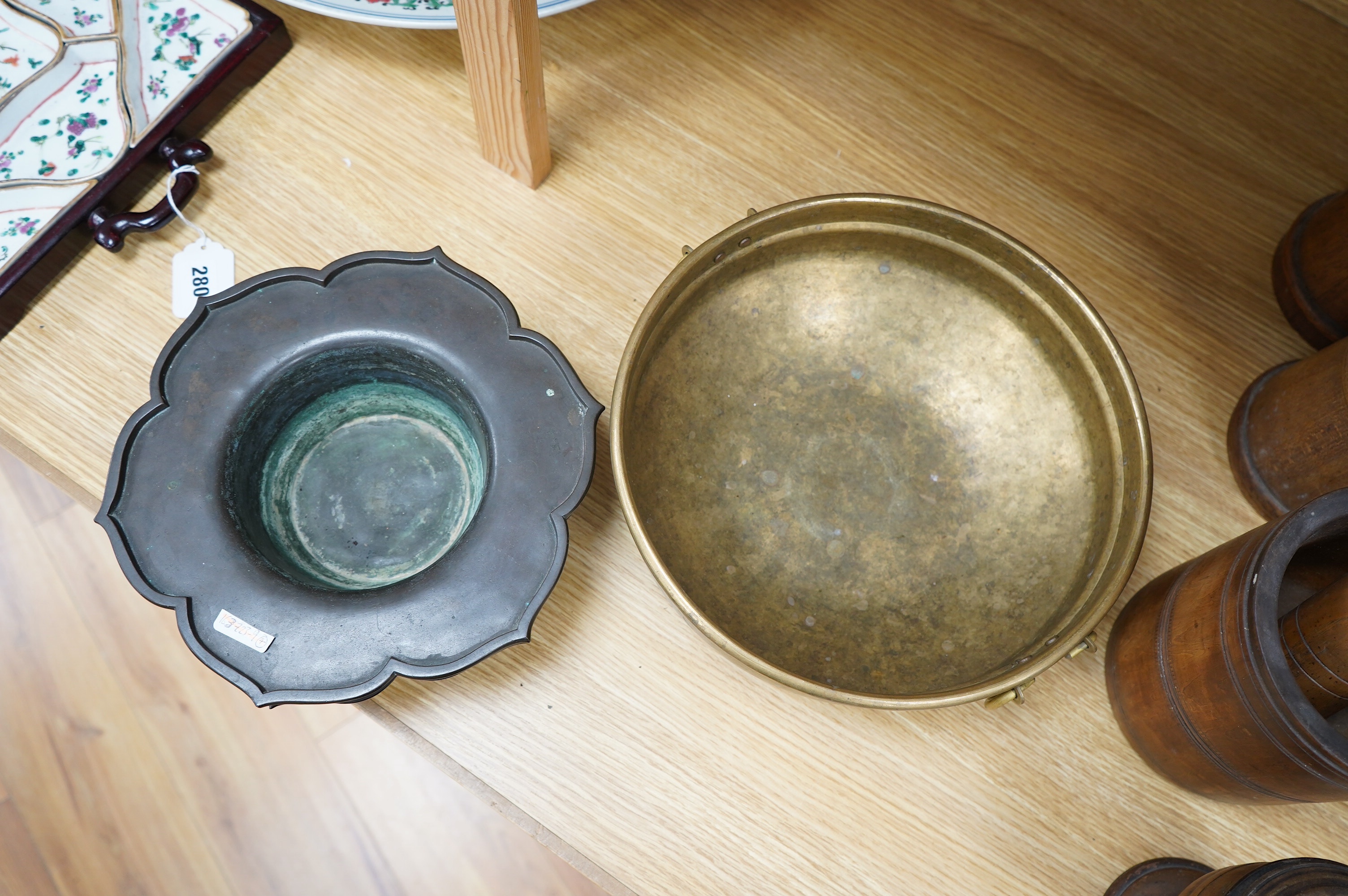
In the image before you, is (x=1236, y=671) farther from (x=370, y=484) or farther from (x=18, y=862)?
(x=18, y=862)

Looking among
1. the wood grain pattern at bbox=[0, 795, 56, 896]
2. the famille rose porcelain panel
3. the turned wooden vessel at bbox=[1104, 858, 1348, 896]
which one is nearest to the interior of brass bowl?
the turned wooden vessel at bbox=[1104, 858, 1348, 896]

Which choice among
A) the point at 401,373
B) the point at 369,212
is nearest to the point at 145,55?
the point at 369,212

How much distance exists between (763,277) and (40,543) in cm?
116

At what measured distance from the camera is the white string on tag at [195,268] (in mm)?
813

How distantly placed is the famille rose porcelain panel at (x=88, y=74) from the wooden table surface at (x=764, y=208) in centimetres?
6

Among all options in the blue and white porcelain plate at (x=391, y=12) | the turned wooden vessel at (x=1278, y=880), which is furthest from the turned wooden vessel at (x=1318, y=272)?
the blue and white porcelain plate at (x=391, y=12)

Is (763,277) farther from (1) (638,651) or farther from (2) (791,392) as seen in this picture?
(1) (638,651)

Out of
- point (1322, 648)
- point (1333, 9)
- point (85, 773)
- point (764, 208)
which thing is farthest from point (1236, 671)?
point (85, 773)

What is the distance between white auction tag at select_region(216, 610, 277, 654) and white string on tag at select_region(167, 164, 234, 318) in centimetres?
34

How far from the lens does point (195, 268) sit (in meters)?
0.82

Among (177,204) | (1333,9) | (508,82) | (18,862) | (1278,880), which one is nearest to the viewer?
(1278,880)

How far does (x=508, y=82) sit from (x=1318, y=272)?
729mm

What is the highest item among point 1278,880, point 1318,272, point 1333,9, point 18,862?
point 1333,9

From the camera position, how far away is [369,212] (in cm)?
84
